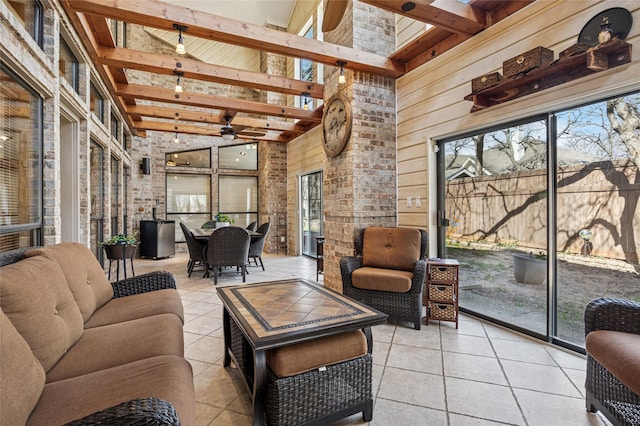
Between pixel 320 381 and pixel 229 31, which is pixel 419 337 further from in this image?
pixel 229 31

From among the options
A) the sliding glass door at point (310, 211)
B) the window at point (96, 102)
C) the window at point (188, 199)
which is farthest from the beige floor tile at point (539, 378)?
the window at point (188, 199)

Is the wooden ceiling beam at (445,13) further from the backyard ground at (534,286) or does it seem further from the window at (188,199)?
the window at (188,199)

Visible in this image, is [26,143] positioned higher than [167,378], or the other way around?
[26,143]

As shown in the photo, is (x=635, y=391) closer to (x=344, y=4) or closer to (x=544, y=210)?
(x=544, y=210)

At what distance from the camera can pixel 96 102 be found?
4484 mm

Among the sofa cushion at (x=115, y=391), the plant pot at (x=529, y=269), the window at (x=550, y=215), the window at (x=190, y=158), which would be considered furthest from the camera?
the window at (x=190, y=158)

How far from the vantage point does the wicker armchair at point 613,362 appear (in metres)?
1.45

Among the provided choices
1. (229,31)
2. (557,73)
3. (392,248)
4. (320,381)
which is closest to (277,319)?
(320,381)

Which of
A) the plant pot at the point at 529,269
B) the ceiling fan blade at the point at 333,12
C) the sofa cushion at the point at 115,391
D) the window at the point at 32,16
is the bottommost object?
the sofa cushion at the point at 115,391

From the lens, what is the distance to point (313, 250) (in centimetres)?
755

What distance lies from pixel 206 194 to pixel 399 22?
6.46 m

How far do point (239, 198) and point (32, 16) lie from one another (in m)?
6.73

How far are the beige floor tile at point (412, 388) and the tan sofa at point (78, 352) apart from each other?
130cm

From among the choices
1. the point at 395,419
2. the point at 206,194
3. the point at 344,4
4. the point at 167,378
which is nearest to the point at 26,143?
the point at 167,378
